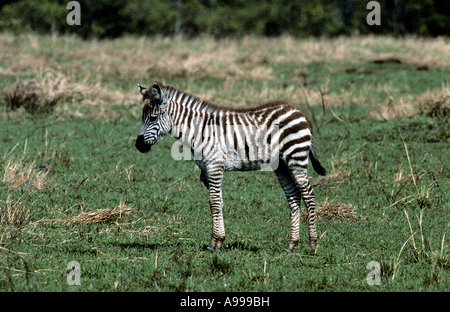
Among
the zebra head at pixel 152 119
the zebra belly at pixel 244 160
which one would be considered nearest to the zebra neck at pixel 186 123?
the zebra head at pixel 152 119

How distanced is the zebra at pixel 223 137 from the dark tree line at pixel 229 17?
1352 inches

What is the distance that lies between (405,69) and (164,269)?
72.7 ft

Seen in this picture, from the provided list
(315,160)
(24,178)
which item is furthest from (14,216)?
(315,160)

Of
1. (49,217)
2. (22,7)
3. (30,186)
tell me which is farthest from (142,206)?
(22,7)

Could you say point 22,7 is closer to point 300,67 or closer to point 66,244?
point 300,67

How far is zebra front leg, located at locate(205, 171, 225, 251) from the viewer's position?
8.51 meters

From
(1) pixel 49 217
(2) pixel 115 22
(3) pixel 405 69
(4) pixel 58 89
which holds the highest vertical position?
(2) pixel 115 22

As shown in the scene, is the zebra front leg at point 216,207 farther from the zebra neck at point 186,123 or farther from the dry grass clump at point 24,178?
the dry grass clump at point 24,178

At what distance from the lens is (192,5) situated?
52.1m

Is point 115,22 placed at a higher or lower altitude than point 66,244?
higher

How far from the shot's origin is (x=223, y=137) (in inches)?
340

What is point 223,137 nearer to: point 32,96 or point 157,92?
point 157,92

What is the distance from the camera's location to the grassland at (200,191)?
784 centimetres

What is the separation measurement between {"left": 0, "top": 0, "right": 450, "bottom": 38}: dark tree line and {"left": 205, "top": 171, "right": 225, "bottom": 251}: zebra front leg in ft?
114
